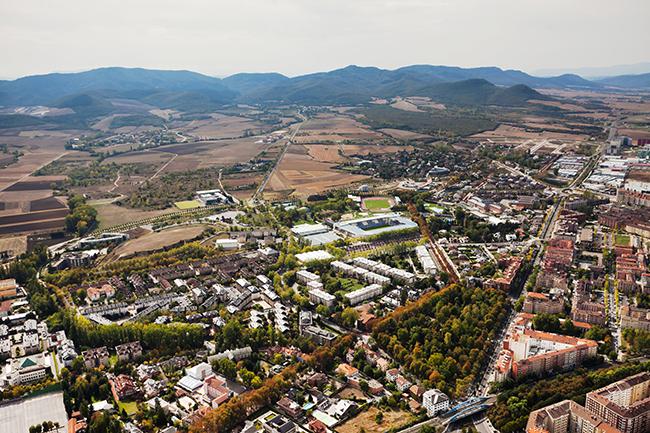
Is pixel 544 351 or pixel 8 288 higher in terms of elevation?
pixel 8 288

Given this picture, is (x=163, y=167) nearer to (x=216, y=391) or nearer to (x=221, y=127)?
(x=221, y=127)

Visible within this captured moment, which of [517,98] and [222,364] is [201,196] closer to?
[222,364]

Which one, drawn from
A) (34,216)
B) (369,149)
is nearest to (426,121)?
(369,149)

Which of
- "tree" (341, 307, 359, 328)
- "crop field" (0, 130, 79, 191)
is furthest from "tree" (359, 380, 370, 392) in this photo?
"crop field" (0, 130, 79, 191)

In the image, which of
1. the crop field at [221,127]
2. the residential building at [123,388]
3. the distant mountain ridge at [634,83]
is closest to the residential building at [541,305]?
the residential building at [123,388]

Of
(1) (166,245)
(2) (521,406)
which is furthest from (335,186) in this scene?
(2) (521,406)

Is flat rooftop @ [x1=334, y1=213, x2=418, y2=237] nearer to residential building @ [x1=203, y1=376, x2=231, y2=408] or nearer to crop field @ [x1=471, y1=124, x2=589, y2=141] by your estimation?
residential building @ [x1=203, y1=376, x2=231, y2=408]

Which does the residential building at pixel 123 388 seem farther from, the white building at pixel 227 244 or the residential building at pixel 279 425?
the white building at pixel 227 244
